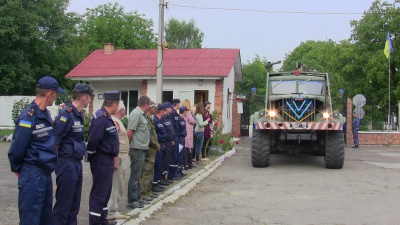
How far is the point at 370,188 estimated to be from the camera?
10.1 meters

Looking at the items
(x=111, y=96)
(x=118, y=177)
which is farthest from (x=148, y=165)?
(x=111, y=96)

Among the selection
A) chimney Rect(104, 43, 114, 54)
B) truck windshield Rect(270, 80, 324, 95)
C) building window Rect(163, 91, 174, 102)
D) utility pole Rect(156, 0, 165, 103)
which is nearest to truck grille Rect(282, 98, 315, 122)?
truck windshield Rect(270, 80, 324, 95)

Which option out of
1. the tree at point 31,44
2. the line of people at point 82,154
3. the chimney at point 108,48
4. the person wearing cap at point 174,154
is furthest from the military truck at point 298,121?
the tree at point 31,44

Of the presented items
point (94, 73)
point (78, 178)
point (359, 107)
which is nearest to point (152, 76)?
point (94, 73)

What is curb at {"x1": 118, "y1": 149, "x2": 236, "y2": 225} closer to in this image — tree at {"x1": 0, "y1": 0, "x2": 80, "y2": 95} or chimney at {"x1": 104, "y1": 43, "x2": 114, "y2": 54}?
chimney at {"x1": 104, "y1": 43, "x2": 114, "y2": 54}

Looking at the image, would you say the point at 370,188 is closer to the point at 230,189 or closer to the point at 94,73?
the point at 230,189

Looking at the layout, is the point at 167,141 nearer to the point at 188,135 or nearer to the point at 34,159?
the point at 188,135

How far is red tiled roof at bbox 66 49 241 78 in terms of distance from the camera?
23.1m

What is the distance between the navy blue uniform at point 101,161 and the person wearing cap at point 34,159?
128 cm

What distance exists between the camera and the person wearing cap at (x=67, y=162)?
509 cm

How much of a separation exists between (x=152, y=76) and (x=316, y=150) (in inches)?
442

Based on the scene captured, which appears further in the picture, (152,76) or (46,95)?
(152,76)

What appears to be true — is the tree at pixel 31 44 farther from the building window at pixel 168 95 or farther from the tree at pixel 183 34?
the tree at pixel 183 34

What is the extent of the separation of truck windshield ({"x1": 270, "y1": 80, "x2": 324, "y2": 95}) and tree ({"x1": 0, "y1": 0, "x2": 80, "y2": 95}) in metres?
22.0
